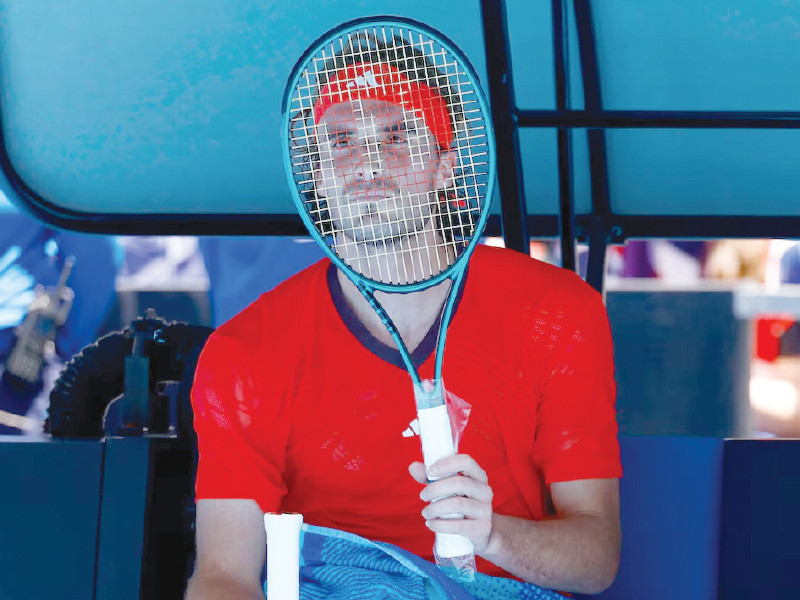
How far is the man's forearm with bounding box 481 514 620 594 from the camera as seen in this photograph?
1.12 meters

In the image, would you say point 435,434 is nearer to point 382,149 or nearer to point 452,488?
point 452,488

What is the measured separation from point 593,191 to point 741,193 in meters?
0.35

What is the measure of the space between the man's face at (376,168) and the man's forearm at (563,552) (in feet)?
1.46

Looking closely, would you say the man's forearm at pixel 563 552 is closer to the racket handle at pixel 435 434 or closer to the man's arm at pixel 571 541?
the man's arm at pixel 571 541

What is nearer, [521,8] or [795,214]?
[521,8]

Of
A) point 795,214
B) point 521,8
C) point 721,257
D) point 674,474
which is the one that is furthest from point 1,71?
point 721,257

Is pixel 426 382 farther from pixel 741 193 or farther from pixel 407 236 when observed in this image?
pixel 741 193

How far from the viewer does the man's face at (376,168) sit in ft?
3.89

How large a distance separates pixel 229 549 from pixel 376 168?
1.99 ft

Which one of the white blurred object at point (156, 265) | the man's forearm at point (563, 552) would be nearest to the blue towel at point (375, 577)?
the man's forearm at point (563, 552)

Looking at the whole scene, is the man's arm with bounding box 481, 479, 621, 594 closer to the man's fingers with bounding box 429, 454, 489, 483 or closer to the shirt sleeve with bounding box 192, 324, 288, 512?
the man's fingers with bounding box 429, 454, 489, 483

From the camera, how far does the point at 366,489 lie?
4.30ft

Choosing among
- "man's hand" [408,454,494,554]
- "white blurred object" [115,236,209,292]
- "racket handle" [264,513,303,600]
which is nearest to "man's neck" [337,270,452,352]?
"man's hand" [408,454,494,554]

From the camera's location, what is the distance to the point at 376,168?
1.22m
